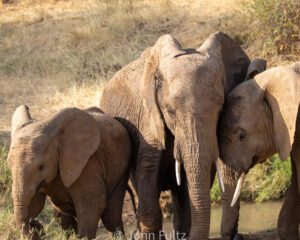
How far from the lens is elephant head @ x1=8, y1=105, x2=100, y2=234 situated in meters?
7.56

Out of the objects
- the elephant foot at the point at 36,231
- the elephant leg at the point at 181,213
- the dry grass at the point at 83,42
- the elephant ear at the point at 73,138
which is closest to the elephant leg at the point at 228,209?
the elephant leg at the point at 181,213

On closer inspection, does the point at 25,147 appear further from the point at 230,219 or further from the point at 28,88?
the point at 28,88

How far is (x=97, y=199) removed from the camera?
805 cm

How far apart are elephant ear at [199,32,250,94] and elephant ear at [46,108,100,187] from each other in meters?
1.26

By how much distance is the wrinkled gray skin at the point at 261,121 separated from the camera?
24.7ft

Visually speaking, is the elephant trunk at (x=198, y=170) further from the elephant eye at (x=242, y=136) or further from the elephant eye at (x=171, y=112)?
the elephant eye at (x=242, y=136)

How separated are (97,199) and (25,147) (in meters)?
0.87

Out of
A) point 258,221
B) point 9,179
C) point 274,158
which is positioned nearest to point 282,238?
point 258,221

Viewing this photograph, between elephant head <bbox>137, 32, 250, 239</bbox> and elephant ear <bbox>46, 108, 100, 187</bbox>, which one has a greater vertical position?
elephant head <bbox>137, 32, 250, 239</bbox>

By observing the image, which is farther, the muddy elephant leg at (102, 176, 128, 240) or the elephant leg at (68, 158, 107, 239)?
the muddy elephant leg at (102, 176, 128, 240)

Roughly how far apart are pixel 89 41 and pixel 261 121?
7617 mm

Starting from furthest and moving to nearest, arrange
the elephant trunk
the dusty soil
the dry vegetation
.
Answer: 1. the dry vegetation
2. the dusty soil
3. the elephant trunk

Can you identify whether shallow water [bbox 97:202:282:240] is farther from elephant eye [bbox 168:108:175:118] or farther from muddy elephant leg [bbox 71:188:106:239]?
elephant eye [bbox 168:108:175:118]

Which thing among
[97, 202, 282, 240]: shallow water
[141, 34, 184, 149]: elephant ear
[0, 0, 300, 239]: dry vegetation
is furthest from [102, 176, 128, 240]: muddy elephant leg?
[0, 0, 300, 239]: dry vegetation
